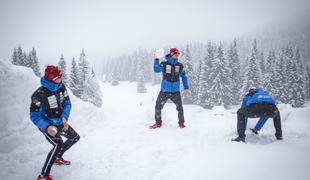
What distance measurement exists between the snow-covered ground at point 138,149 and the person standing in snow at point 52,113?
41cm

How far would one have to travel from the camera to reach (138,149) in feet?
17.0

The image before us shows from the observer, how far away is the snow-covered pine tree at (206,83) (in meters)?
40.0

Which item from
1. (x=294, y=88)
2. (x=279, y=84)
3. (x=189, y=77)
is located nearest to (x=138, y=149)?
(x=189, y=77)

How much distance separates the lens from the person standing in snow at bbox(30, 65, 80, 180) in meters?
3.81

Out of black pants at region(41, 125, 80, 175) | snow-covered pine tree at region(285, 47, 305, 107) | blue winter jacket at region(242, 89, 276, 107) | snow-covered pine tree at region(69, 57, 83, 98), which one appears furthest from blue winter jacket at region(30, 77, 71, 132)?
snow-covered pine tree at region(285, 47, 305, 107)

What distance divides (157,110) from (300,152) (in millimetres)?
4278

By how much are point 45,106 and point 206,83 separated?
1546 inches

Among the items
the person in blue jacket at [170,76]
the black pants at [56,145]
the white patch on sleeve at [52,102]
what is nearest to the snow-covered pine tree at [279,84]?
the person in blue jacket at [170,76]

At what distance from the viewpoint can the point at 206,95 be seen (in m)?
40.6

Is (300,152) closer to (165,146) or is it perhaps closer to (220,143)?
(220,143)

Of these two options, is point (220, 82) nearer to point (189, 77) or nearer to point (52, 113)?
point (189, 77)

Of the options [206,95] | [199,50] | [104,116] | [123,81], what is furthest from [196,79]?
[199,50]

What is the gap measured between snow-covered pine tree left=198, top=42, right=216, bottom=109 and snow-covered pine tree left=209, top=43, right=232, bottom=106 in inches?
31.8

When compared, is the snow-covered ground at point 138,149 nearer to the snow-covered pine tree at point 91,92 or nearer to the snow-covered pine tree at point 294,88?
the snow-covered pine tree at point 91,92
